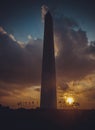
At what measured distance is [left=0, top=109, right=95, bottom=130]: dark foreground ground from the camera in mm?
66875

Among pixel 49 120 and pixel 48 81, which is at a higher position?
pixel 48 81

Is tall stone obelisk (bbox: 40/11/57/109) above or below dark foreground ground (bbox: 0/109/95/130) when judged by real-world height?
above

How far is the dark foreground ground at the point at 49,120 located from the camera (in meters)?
66.9

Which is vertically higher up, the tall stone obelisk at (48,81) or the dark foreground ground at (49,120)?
the tall stone obelisk at (48,81)

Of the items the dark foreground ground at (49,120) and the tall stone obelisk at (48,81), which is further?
the tall stone obelisk at (48,81)

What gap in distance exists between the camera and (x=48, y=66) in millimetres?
73688

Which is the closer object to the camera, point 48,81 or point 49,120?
point 49,120

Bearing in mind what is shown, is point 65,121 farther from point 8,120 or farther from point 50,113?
point 8,120

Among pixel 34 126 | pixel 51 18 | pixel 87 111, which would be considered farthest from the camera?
pixel 51 18

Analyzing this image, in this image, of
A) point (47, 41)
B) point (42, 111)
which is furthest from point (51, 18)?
point (42, 111)

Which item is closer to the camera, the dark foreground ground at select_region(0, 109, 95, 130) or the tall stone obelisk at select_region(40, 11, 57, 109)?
the dark foreground ground at select_region(0, 109, 95, 130)

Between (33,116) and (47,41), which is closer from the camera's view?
(33,116)

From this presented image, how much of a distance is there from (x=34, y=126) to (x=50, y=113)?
5326 millimetres

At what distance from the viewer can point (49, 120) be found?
228 feet
